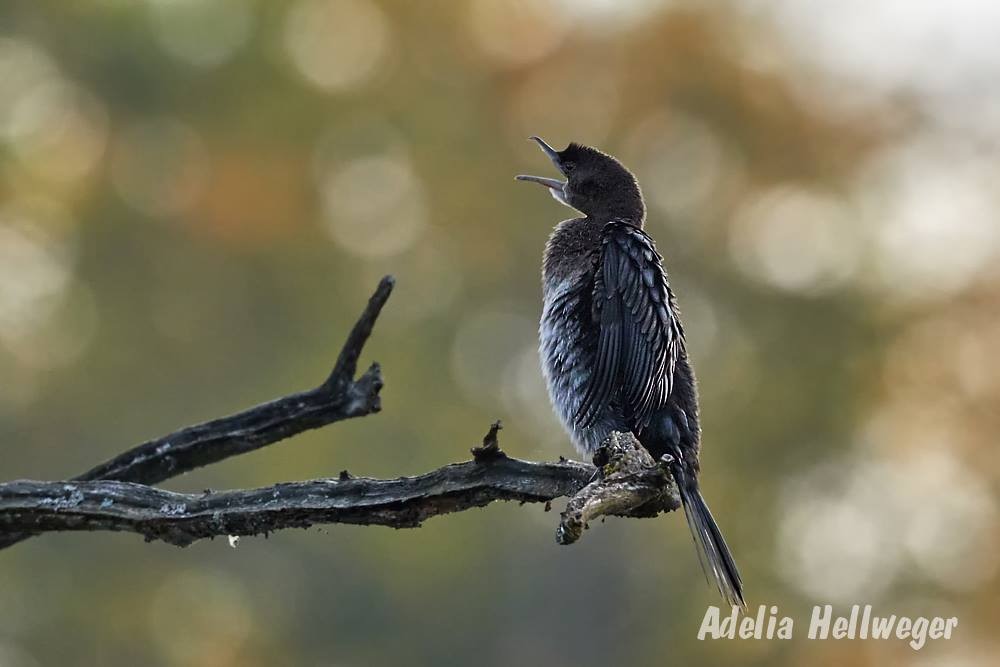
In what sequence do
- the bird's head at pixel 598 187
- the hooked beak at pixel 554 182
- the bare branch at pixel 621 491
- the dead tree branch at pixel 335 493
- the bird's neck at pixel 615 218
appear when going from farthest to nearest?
the hooked beak at pixel 554 182, the bird's head at pixel 598 187, the bird's neck at pixel 615 218, the dead tree branch at pixel 335 493, the bare branch at pixel 621 491

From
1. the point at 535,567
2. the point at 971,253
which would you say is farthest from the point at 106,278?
the point at 971,253

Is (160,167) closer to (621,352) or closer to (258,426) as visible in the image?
(621,352)

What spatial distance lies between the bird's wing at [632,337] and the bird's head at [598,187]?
808 mm

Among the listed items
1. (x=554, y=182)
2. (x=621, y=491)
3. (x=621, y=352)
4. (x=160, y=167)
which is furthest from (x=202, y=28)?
(x=621, y=491)

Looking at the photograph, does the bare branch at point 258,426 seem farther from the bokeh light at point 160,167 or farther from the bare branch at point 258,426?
the bokeh light at point 160,167

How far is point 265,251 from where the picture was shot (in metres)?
19.4

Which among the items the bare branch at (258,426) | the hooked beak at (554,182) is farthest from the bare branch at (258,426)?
the hooked beak at (554,182)

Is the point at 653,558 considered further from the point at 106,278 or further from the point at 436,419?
the point at 106,278

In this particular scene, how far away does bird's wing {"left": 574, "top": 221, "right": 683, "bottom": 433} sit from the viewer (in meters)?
6.18

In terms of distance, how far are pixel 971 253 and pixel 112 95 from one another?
11203mm

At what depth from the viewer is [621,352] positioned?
6230 millimetres

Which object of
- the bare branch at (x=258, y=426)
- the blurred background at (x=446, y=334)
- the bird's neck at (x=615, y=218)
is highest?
the blurred background at (x=446, y=334)

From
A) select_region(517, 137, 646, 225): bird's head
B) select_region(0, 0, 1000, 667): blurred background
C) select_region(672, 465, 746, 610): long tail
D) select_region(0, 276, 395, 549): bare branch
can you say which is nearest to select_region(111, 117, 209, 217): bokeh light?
select_region(0, 0, 1000, 667): blurred background

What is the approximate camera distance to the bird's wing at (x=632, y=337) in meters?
6.18
